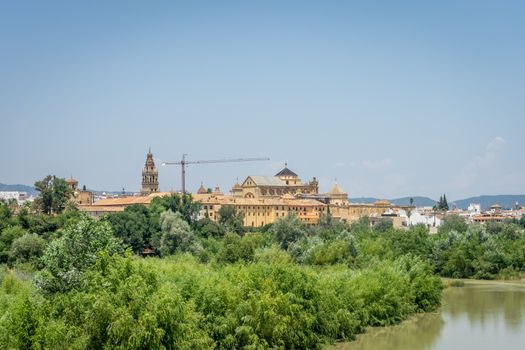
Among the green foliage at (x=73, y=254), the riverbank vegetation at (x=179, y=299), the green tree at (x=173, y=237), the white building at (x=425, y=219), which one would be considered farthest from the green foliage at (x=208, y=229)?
the white building at (x=425, y=219)

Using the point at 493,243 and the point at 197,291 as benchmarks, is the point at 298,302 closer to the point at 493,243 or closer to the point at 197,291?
the point at 197,291

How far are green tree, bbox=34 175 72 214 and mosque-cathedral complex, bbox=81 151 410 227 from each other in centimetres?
1635

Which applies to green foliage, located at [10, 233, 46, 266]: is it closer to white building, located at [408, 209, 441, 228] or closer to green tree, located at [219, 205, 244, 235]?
green tree, located at [219, 205, 244, 235]

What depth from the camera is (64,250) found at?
22953 millimetres

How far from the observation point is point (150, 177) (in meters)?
113

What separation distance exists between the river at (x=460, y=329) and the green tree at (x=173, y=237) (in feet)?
66.9

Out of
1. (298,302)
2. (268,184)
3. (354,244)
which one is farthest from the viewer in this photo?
(268,184)

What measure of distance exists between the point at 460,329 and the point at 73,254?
14.7 m

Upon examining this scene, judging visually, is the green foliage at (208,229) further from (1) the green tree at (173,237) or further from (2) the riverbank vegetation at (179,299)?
(2) the riverbank vegetation at (179,299)

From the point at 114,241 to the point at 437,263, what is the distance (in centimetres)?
3116

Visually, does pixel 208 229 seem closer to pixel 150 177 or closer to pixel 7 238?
pixel 7 238

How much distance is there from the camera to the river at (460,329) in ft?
→ 87.5

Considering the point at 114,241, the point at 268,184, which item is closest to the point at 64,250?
the point at 114,241

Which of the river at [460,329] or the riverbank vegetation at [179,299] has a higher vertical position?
the riverbank vegetation at [179,299]
